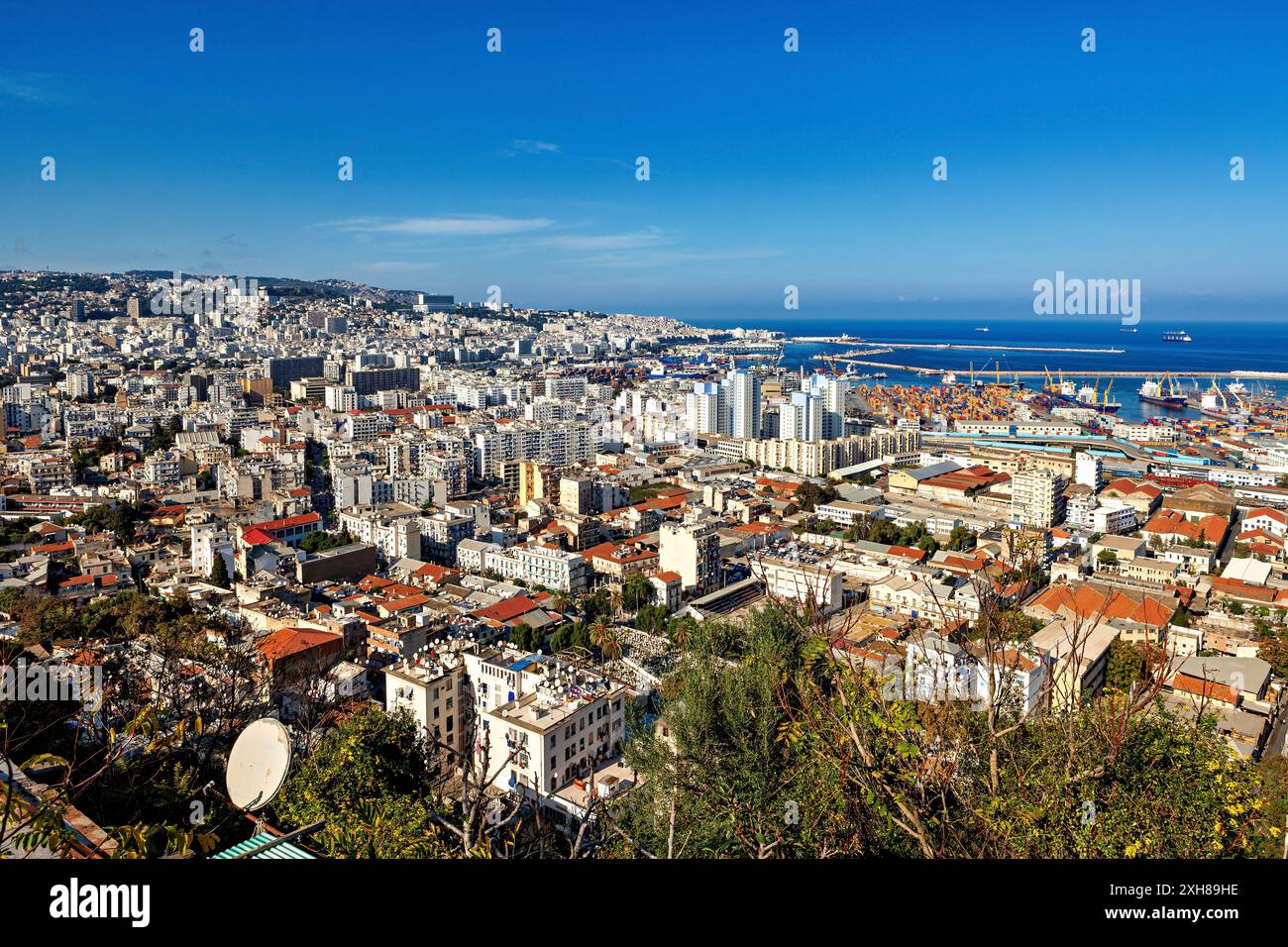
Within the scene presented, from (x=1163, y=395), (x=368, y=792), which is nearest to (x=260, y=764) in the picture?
(x=368, y=792)

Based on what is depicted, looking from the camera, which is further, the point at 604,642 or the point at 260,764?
the point at 604,642

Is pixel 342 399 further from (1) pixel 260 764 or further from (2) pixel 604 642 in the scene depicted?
(1) pixel 260 764

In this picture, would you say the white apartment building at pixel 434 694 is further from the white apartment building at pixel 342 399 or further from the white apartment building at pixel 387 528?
the white apartment building at pixel 342 399

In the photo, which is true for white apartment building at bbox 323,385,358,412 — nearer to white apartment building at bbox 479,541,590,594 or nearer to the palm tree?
white apartment building at bbox 479,541,590,594

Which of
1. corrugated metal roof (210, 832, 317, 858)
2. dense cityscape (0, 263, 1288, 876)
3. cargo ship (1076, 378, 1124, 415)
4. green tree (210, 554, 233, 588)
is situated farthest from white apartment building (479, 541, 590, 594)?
cargo ship (1076, 378, 1124, 415)
